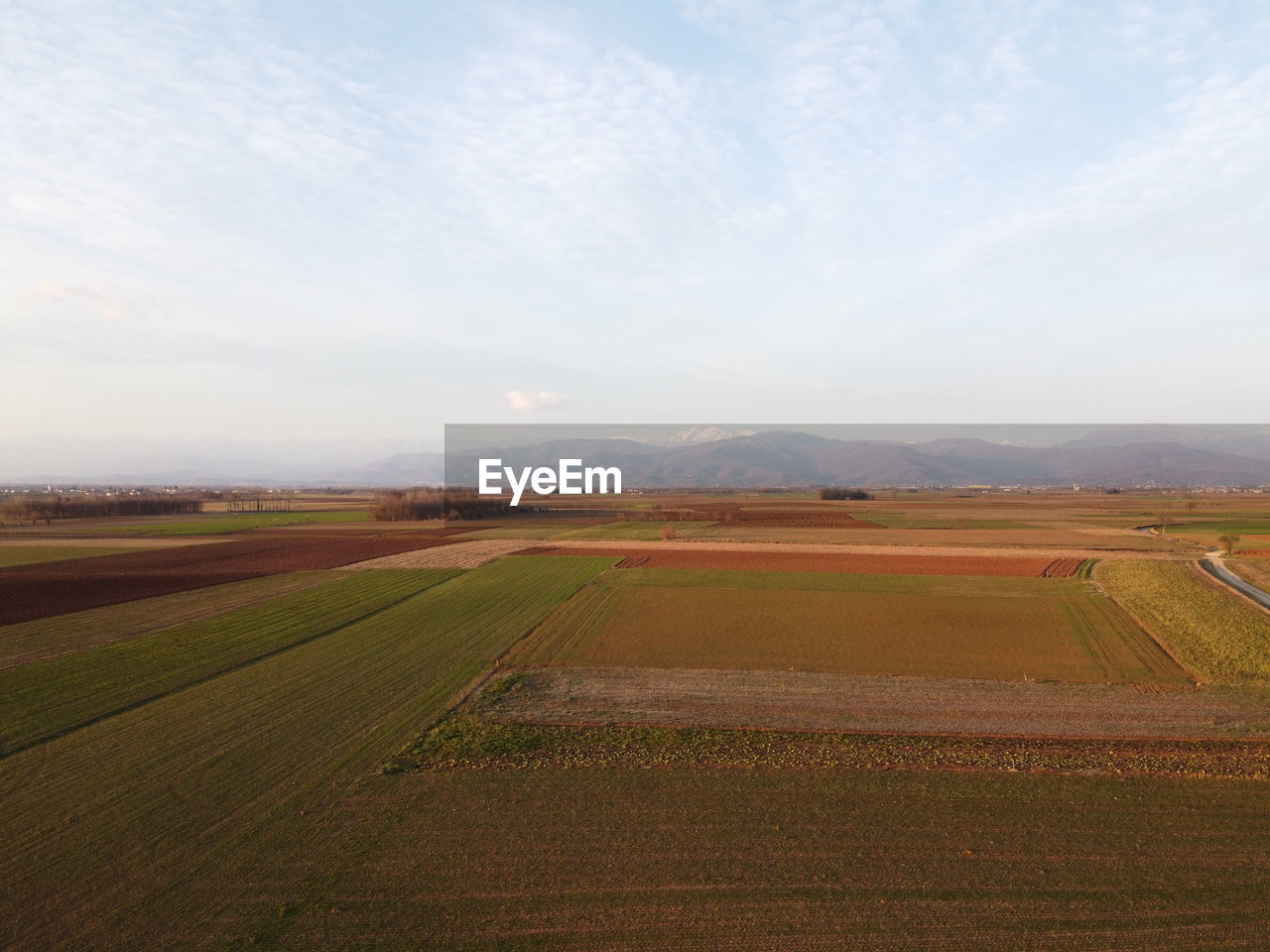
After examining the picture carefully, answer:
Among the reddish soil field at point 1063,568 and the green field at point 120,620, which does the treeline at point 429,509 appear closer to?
the green field at point 120,620

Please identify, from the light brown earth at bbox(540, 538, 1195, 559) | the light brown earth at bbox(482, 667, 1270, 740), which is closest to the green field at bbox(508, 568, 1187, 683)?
the light brown earth at bbox(482, 667, 1270, 740)

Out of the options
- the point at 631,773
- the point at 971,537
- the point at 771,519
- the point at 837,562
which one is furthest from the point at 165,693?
the point at 771,519

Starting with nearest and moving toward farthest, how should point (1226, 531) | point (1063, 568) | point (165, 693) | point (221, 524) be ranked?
1. point (165, 693)
2. point (1063, 568)
3. point (1226, 531)
4. point (221, 524)

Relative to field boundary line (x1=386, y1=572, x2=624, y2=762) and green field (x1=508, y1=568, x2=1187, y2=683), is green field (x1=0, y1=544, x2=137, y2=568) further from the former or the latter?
field boundary line (x1=386, y1=572, x2=624, y2=762)

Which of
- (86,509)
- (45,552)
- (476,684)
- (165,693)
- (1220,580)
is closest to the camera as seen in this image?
(165,693)

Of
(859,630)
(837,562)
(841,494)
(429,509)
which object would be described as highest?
(841,494)

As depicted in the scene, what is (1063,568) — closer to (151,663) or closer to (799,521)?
(799,521)

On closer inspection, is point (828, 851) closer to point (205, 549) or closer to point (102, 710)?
point (102, 710)

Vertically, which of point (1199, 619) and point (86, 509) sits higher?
point (86, 509)
